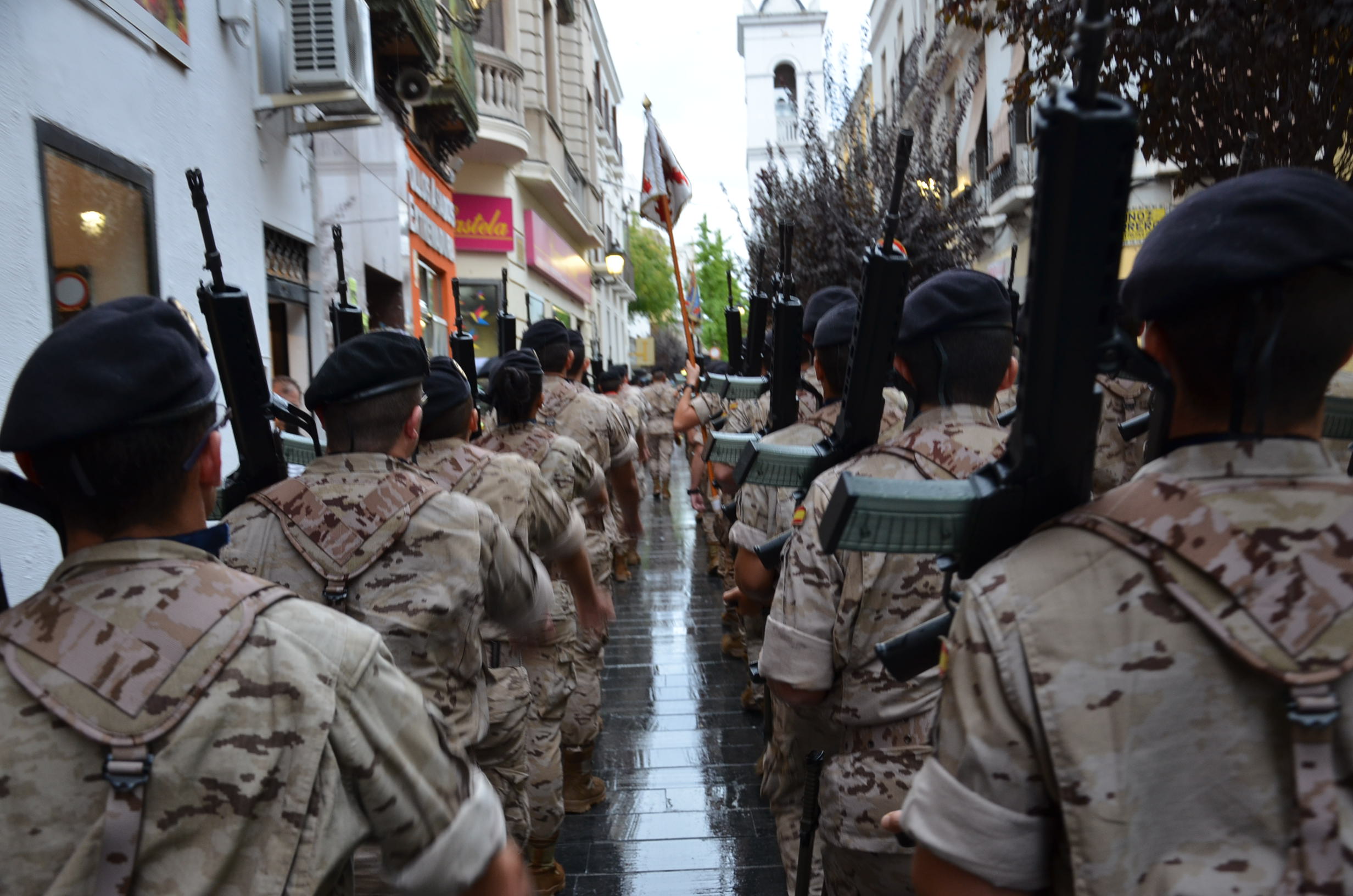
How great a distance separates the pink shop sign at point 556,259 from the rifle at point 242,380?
668 inches

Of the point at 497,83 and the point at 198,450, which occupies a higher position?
the point at 497,83

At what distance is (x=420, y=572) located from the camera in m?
2.61

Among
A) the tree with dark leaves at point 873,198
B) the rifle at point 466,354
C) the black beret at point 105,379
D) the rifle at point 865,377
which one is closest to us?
the black beret at point 105,379

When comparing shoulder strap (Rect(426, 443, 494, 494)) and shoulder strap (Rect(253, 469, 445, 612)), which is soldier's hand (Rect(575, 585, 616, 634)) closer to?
shoulder strap (Rect(426, 443, 494, 494))

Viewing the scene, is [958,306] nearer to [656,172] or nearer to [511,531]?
[511,531]

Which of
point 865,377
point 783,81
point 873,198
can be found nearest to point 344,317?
point 865,377

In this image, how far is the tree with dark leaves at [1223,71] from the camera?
4.11 meters

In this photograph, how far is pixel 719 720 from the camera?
20.8 ft

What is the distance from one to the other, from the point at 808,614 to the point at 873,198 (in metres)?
9.59

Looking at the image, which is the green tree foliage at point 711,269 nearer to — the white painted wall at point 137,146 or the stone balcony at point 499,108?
the stone balcony at point 499,108

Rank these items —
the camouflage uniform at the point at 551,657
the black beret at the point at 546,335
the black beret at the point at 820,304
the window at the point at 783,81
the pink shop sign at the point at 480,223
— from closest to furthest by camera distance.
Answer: the camouflage uniform at the point at 551,657 → the black beret at the point at 820,304 → the black beret at the point at 546,335 → the pink shop sign at the point at 480,223 → the window at the point at 783,81

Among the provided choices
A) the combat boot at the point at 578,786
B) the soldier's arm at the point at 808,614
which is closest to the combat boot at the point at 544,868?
the combat boot at the point at 578,786

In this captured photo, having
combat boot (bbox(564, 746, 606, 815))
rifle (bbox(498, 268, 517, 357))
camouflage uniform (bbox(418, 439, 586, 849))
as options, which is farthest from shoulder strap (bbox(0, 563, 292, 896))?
rifle (bbox(498, 268, 517, 357))

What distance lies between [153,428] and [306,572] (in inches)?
44.2
